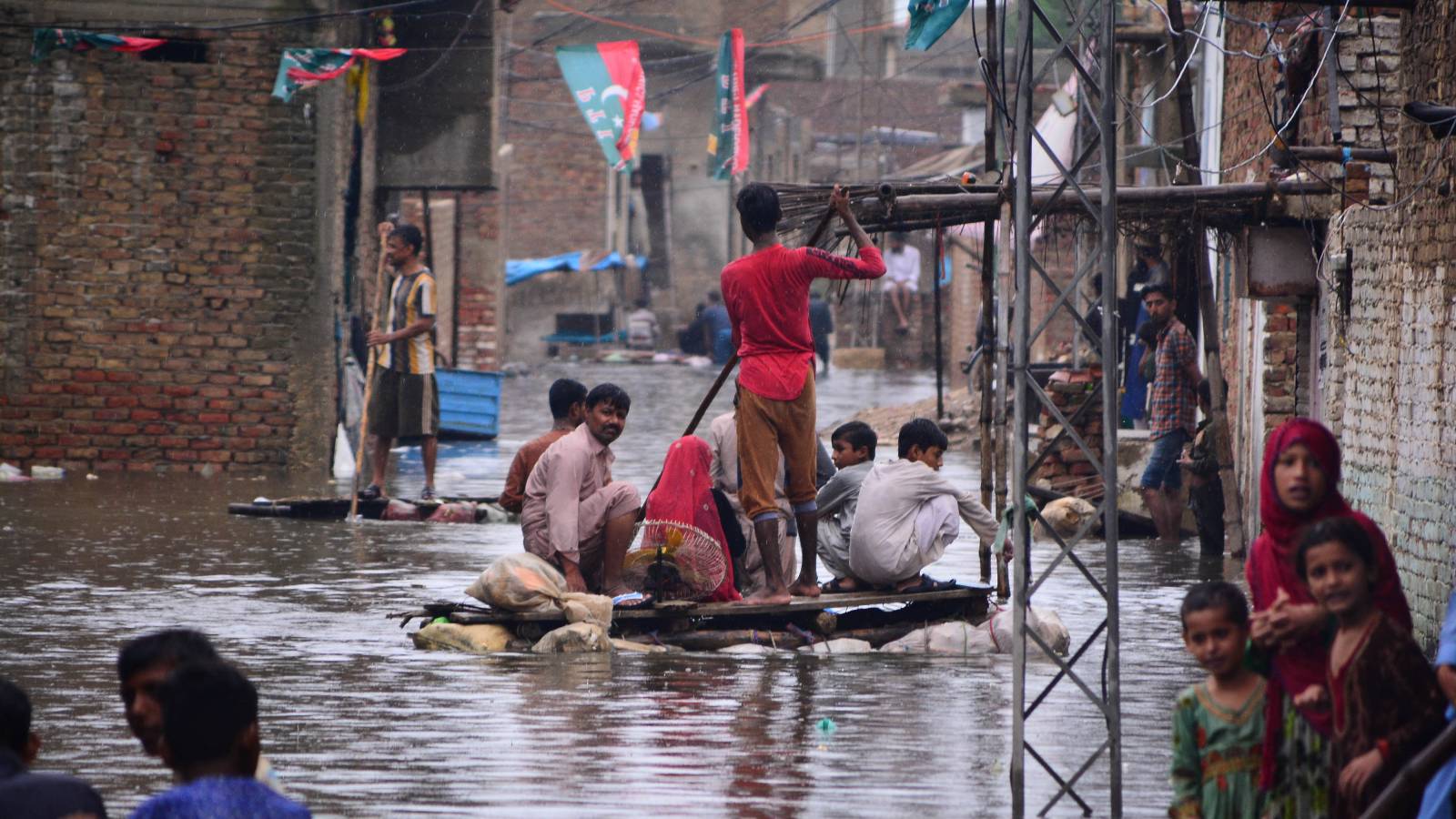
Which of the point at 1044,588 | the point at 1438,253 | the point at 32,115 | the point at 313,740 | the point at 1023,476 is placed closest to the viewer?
the point at 1023,476

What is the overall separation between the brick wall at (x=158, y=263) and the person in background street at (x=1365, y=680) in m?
12.5

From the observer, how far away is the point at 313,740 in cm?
679

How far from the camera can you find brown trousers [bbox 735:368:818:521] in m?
8.76

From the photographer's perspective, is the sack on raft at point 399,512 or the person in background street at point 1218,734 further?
the sack on raft at point 399,512

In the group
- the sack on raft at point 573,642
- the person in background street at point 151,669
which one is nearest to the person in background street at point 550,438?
the sack on raft at point 573,642

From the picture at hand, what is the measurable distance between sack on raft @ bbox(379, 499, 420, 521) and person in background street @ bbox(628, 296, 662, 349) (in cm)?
2744

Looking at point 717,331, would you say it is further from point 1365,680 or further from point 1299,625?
point 1365,680

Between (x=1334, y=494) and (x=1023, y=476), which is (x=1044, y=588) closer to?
(x=1023, y=476)

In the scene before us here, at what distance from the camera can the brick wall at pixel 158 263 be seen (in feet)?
51.9

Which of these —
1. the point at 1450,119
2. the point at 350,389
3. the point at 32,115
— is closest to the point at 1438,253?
the point at 1450,119

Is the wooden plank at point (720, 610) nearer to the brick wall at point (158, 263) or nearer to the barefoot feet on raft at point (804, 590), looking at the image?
the barefoot feet on raft at point (804, 590)

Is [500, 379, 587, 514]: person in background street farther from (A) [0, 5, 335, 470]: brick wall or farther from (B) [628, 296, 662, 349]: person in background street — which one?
(B) [628, 296, 662, 349]: person in background street

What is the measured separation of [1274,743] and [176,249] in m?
12.8

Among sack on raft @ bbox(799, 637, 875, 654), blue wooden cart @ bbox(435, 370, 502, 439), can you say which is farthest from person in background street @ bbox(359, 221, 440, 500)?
blue wooden cart @ bbox(435, 370, 502, 439)
